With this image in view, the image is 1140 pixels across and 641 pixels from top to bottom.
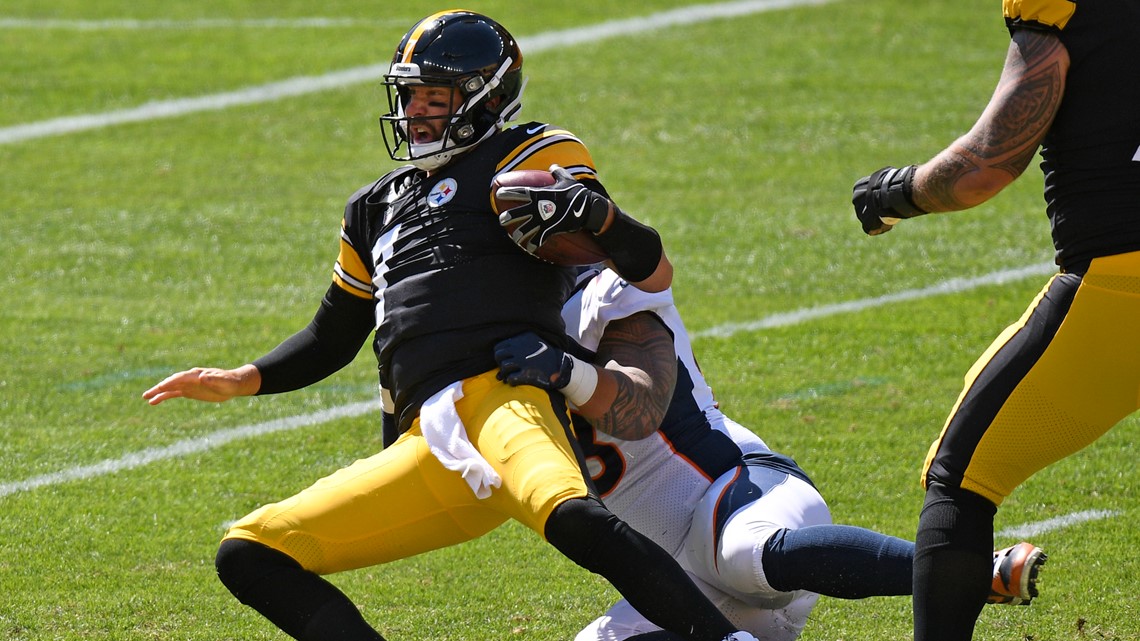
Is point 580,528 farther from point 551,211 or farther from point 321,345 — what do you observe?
point 321,345

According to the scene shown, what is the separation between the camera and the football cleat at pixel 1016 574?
3369mm

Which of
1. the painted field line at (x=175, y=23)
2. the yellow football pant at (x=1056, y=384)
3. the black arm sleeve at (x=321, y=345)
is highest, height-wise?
the yellow football pant at (x=1056, y=384)

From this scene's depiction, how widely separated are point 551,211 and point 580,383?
0.41 meters

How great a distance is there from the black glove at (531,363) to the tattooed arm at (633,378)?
0.47 feet

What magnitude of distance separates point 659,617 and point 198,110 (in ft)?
28.4

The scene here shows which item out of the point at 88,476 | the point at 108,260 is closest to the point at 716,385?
the point at 88,476

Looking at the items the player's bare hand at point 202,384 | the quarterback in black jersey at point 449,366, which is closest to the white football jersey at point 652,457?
the quarterback in black jersey at point 449,366

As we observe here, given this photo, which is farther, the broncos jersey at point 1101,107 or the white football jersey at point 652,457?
the white football jersey at point 652,457

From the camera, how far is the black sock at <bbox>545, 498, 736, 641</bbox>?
3.28 m

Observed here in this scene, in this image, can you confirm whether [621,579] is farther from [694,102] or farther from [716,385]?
Answer: [694,102]

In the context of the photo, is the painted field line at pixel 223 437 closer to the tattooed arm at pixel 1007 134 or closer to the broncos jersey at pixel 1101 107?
the tattooed arm at pixel 1007 134

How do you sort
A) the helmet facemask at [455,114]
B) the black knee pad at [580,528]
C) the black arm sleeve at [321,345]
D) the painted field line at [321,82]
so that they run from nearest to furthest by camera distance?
the black knee pad at [580,528], the helmet facemask at [455,114], the black arm sleeve at [321,345], the painted field line at [321,82]

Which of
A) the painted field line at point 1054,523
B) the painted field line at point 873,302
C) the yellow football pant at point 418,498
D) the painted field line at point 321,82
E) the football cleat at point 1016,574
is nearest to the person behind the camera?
the football cleat at point 1016,574

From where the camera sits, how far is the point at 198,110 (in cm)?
1123
